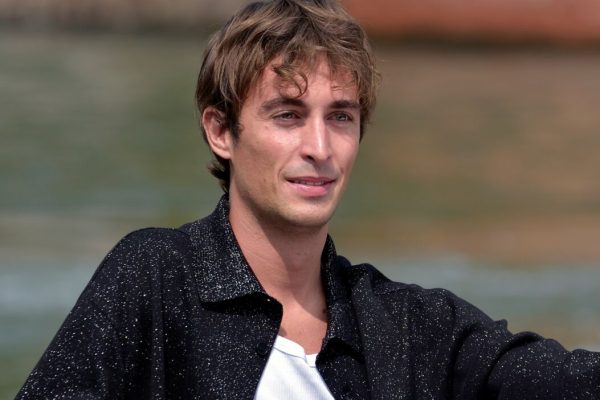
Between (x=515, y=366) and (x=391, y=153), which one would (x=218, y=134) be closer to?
Answer: (x=515, y=366)

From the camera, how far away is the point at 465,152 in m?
11.9

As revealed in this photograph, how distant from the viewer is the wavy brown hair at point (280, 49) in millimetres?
2318

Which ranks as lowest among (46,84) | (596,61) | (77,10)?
(46,84)

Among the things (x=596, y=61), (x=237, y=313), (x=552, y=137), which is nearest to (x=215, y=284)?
(x=237, y=313)

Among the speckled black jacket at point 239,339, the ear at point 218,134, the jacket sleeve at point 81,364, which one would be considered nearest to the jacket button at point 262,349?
the speckled black jacket at point 239,339

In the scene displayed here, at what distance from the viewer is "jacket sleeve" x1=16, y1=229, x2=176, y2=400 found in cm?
212

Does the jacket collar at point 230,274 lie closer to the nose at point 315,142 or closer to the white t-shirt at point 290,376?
the white t-shirt at point 290,376

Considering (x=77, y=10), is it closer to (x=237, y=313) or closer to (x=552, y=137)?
(x=552, y=137)

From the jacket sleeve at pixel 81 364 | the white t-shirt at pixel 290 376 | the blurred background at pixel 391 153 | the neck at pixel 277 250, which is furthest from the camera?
the blurred background at pixel 391 153

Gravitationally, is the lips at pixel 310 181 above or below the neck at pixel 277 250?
above

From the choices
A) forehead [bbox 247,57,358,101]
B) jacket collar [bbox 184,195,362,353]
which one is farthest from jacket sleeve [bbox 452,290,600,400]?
forehead [bbox 247,57,358,101]

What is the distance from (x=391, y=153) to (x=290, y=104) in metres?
9.33

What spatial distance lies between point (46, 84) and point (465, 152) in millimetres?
4489

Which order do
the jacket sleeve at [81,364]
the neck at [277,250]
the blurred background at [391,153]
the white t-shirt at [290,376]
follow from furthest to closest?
the blurred background at [391,153] → the neck at [277,250] → the white t-shirt at [290,376] → the jacket sleeve at [81,364]
